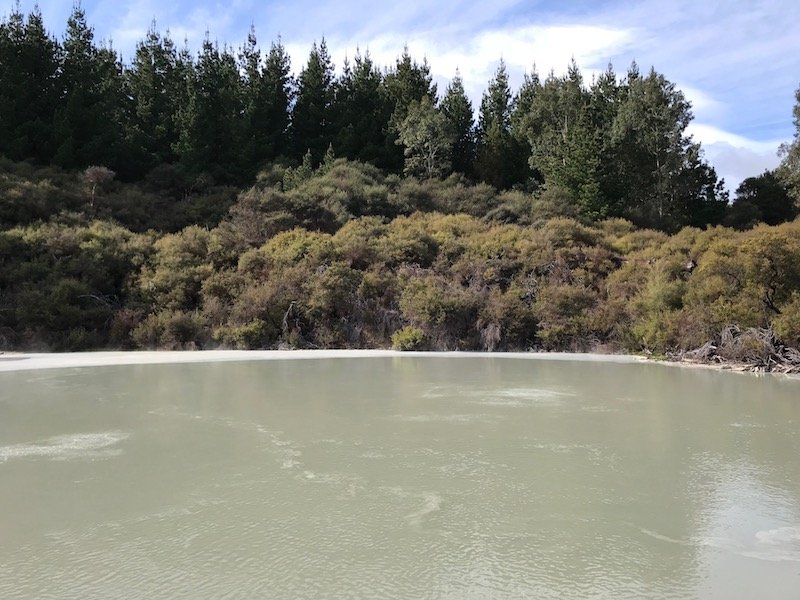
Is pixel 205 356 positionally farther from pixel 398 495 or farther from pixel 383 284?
pixel 398 495

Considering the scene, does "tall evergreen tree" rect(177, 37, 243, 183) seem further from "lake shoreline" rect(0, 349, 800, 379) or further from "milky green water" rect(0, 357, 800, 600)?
"milky green water" rect(0, 357, 800, 600)

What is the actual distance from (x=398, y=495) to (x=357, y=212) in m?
22.6

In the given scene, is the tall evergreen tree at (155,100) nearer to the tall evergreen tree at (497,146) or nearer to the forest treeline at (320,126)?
the forest treeline at (320,126)

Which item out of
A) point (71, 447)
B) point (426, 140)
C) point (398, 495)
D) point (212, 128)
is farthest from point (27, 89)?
point (398, 495)

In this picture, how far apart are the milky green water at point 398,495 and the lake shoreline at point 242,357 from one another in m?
3.84

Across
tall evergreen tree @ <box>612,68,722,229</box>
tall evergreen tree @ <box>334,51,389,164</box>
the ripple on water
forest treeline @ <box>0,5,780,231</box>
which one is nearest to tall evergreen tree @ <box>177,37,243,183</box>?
forest treeline @ <box>0,5,780,231</box>

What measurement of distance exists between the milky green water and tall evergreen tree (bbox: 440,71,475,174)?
2923 centimetres

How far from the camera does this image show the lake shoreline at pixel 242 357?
1286 centimetres

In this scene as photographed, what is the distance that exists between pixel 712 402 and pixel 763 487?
3.98 m

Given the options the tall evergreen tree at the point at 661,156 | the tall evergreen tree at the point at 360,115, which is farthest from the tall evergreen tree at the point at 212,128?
the tall evergreen tree at the point at 661,156

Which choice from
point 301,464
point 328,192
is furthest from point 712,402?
point 328,192

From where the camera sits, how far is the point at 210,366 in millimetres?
12812

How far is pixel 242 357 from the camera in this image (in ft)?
47.1

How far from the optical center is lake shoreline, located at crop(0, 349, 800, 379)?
1286 centimetres
